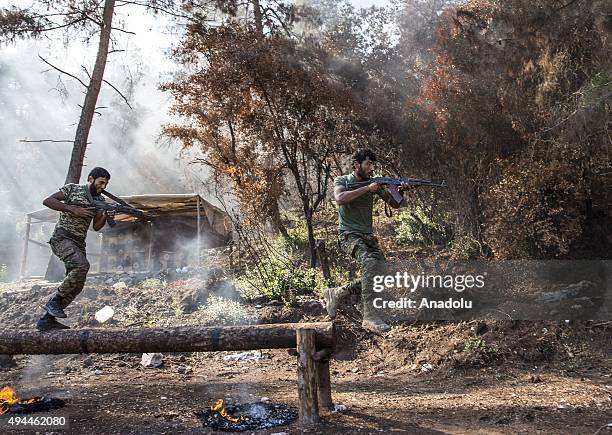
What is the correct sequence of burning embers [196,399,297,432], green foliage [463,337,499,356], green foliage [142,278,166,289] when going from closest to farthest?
burning embers [196,399,297,432] < green foliage [463,337,499,356] < green foliage [142,278,166,289]

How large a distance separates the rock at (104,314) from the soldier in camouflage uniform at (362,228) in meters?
5.12

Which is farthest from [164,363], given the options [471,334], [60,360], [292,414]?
[471,334]

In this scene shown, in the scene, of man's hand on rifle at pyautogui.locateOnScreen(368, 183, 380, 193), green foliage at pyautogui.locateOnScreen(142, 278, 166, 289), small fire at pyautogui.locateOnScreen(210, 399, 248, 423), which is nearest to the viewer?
small fire at pyautogui.locateOnScreen(210, 399, 248, 423)

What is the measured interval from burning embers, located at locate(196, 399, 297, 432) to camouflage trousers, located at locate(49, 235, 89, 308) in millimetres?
2094

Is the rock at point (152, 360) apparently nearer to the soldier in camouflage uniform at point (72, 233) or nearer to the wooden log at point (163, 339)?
the soldier in camouflage uniform at point (72, 233)

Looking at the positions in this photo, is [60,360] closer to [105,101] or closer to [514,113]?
[514,113]

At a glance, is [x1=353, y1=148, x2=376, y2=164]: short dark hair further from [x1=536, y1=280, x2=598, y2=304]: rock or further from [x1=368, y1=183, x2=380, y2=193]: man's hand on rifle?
[x1=536, y1=280, x2=598, y2=304]: rock

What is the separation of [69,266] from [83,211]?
668 millimetres

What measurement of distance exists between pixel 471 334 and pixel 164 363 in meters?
4.42

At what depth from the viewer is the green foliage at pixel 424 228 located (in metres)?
8.76

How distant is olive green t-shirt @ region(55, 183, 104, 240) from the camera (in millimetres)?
5723

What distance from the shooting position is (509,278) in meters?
7.35

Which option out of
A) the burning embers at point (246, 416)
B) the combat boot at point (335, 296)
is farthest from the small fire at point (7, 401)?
the combat boot at point (335, 296)

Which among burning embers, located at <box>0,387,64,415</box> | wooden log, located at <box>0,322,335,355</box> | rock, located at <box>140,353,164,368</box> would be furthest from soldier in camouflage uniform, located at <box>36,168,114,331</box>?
rock, located at <box>140,353,164,368</box>
